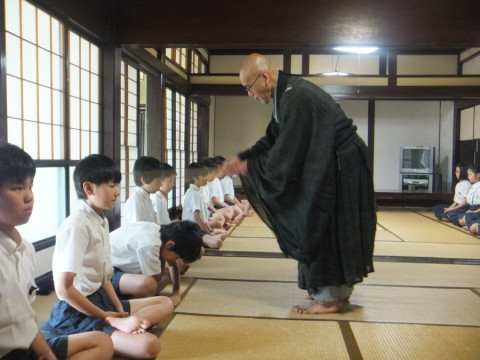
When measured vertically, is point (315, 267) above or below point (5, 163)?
below

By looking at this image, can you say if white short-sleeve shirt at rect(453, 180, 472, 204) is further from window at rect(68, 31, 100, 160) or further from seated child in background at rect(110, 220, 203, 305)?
seated child in background at rect(110, 220, 203, 305)

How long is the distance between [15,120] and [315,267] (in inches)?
76.4

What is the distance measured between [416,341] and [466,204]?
16.5ft

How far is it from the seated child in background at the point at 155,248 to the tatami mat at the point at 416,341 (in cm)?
94

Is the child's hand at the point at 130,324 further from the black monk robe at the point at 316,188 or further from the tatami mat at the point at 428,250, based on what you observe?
the tatami mat at the point at 428,250

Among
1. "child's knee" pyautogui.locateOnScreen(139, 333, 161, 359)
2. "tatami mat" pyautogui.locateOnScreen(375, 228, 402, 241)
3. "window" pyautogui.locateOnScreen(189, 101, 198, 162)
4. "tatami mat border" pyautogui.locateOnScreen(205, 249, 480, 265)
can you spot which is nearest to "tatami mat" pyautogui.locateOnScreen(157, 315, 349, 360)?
"child's knee" pyautogui.locateOnScreen(139, 333, 161, 359)

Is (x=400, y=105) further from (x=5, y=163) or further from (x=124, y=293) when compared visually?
(x=5, y=163)

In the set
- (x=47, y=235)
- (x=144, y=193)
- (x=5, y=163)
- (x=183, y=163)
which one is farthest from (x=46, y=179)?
(x=183, y=163)

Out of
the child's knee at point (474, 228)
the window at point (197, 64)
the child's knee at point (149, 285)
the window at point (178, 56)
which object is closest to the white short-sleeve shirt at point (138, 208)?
the child's knee at point (149, 285)

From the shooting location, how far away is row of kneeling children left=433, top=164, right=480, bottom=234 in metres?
5.84

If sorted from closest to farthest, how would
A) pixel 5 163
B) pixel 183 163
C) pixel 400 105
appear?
pixel 5 163
pixel 183 163
pixel 400 105

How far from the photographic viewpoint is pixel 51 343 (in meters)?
1.59

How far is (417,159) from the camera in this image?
8.96 metres

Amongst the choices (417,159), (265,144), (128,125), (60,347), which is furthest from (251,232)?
(417,159)
